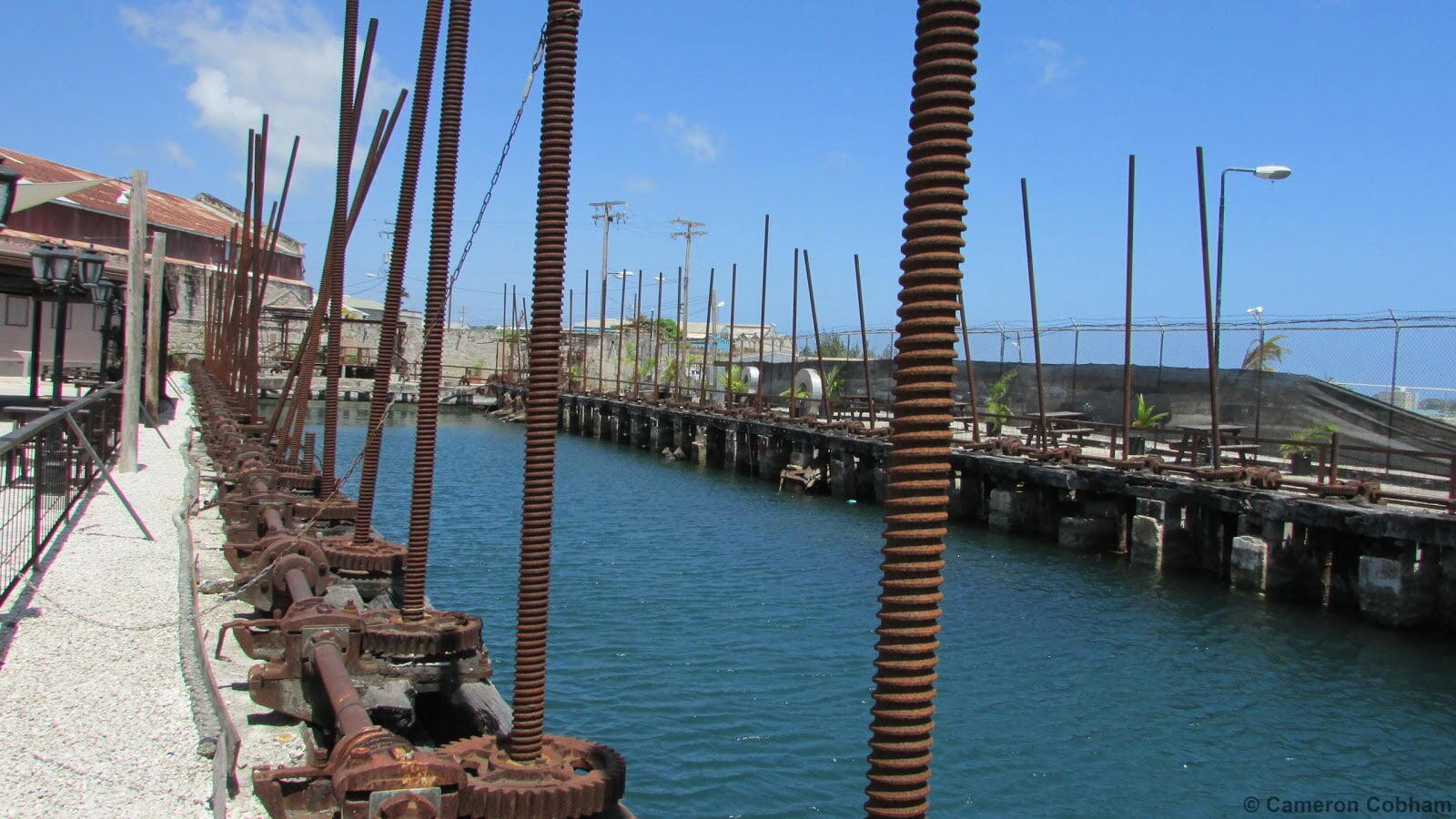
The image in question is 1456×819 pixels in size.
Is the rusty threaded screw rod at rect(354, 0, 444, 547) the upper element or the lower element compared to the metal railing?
upper

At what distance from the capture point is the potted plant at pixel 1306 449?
74.8 feet

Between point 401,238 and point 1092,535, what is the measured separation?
18809mm

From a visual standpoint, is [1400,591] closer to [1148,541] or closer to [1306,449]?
[1148,541]

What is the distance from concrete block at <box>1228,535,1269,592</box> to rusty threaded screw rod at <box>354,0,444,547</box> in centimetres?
1618

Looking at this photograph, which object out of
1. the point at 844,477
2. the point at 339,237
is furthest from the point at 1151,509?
the point at 339,237

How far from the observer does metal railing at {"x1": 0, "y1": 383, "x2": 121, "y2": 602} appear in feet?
30.1

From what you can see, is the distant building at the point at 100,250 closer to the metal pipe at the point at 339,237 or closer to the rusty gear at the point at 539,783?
the metal pipe at the point at 339,237

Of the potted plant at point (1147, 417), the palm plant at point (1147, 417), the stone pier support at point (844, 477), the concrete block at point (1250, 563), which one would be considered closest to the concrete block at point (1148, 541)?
the concrete block at point (1250, 563)

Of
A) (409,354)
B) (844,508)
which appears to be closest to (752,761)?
(844,508)

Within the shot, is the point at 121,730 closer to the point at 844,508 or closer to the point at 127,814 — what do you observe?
the point at 127,814

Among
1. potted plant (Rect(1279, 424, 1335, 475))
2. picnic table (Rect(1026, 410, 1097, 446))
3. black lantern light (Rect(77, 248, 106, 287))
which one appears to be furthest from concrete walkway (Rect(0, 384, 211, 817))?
picnic table (Rect(1026, 410, 1097, 446))

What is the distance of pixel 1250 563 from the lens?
20.4 m

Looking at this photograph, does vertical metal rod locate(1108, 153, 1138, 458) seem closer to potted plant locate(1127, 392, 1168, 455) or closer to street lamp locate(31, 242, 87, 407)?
potted plant locate(1127, 392, 1168, 455)

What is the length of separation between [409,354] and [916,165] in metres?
87.6
